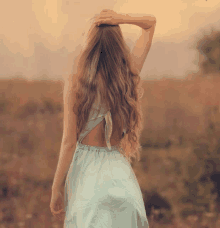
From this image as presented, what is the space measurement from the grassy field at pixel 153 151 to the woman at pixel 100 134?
144 cm

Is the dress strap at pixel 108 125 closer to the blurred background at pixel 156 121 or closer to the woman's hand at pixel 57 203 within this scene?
the woman's hand at pixel 57 203

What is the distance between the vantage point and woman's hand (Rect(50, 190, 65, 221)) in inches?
39.7

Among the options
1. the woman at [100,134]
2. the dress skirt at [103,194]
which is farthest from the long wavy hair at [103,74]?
the dress skirt at [103,194]

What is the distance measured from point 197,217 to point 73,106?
2.15 meters

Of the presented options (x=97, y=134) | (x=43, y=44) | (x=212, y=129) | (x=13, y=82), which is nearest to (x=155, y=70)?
(x=212, y=129)

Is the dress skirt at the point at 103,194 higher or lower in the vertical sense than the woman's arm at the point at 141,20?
lower

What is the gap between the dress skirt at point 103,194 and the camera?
0.88m

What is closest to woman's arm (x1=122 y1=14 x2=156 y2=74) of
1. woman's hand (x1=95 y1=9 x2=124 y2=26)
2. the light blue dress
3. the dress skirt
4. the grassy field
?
woman's hand (x1=95 y1=9 x2=124 y2=26)

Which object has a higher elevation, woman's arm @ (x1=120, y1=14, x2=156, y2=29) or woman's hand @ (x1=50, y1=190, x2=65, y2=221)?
woman's arm @ (x1=120, y1=14, x2=156, y2=29)

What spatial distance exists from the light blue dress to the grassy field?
Answer: 1486 millimetres

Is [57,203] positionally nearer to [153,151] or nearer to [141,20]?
[141,20]

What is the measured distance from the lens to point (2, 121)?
2.40 m

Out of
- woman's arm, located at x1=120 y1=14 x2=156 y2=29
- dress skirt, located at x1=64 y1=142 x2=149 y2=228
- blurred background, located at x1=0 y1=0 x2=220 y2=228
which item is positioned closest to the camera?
dress skirt, located at x1=64 y1=142 x2=149 y2=228

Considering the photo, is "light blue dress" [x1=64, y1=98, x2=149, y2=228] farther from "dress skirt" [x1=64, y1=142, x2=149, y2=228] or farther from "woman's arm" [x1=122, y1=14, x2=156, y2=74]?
"woman's arm" [x1=122, y1=14, x2=156, y2=74]
